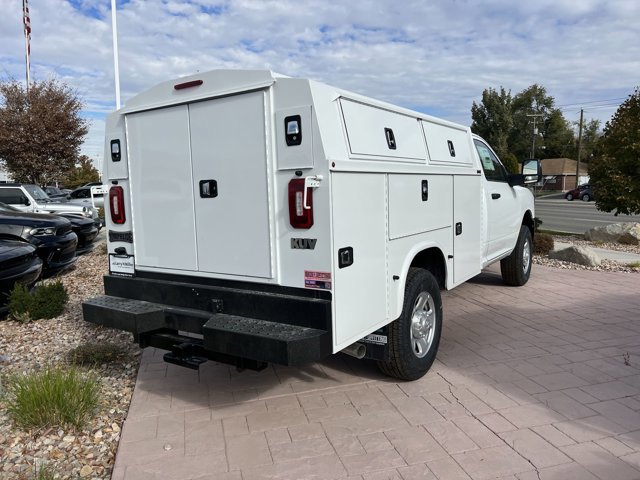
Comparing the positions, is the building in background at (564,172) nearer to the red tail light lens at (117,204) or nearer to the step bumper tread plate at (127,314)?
the red tail light lens at (117,204)

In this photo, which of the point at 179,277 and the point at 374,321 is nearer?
the point at 374,321

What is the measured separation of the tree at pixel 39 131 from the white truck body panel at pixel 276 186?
23598mm

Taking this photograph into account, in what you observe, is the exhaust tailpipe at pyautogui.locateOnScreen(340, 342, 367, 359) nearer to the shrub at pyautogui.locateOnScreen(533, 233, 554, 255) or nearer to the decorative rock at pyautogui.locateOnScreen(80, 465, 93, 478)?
the decorative rock at pyautogui.locateOnScreen(80, 465, 93, 478)

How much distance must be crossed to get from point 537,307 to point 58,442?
558 centimetres

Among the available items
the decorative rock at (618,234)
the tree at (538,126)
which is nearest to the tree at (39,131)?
the decorative rock at (618,234)

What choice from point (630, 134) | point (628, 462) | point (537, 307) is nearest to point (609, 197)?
point (630, 134)

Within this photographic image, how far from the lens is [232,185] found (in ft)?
11.7

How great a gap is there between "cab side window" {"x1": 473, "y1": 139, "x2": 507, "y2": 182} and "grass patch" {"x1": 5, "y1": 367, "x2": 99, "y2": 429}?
15.5 ft

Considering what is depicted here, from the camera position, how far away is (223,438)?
358 centimetres

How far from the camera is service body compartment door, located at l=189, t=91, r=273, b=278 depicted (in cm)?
343

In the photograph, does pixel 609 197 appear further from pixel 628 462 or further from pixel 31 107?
pixel 31 107

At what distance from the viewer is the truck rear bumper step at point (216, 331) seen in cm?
314

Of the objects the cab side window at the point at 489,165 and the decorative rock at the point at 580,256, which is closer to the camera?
the cab side window at the point at 489,165

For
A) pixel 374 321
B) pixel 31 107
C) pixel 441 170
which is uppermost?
pixel 31 107
